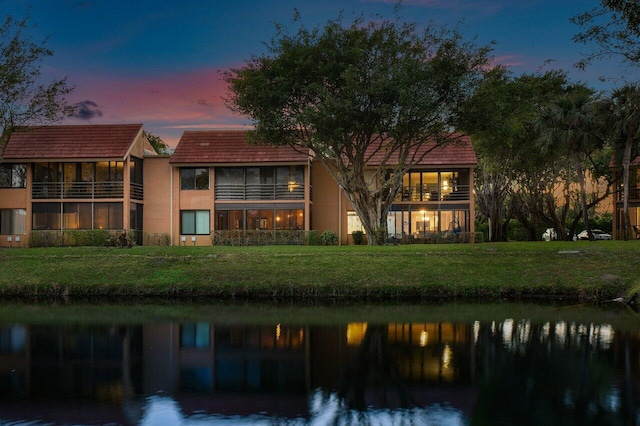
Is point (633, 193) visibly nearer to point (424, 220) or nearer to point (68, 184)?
point (424, 220)

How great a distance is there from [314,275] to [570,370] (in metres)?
12.9

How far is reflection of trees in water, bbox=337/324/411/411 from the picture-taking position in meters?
10.2

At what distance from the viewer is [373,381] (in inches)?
451

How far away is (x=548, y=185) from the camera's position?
4781 cm

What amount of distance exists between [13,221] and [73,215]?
3.67m

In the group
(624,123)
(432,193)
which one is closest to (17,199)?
(432,193)

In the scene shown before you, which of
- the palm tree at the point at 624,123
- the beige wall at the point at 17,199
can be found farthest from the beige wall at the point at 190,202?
the palm tree at the point at 624,123

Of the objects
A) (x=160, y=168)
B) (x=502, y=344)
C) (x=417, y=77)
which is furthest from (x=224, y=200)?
(x=502, y=344)

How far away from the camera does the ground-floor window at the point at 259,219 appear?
39844 millimetres

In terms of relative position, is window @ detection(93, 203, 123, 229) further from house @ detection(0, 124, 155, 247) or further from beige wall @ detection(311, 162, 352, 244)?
beige wall @ detection(311, 162, 352, 244)

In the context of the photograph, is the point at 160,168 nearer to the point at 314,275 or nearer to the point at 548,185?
the point at 314,275

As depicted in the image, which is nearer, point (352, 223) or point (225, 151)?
point (225, 151)

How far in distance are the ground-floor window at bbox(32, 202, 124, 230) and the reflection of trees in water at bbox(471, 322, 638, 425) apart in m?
29.2

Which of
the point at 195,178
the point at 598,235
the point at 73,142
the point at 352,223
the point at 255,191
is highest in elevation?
the point at 73,142
